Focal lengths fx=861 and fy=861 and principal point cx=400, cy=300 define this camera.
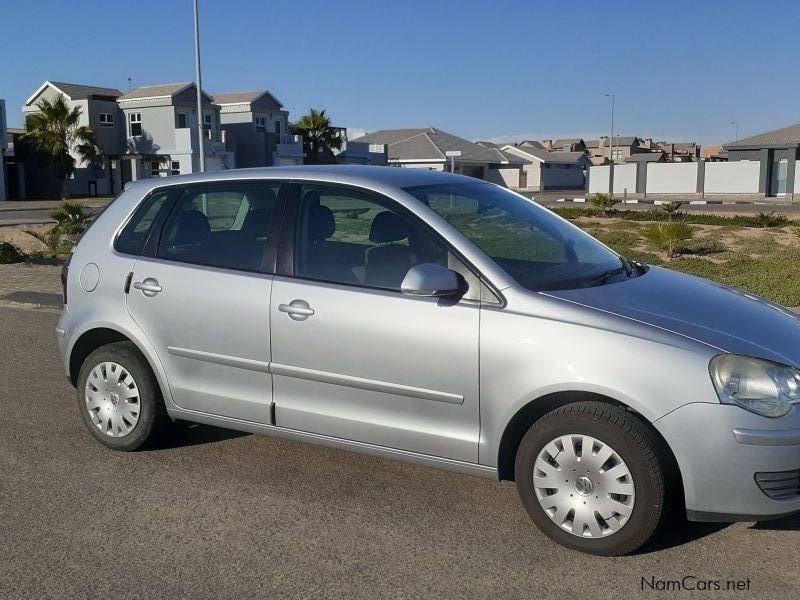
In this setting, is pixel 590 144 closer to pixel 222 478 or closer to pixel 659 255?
pixel 659 255

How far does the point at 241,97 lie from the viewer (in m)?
61.5

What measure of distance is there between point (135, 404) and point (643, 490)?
3035 mm

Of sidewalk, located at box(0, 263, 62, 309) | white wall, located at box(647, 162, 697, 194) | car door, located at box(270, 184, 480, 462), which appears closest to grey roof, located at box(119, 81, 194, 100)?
white wall, located at box(647, 162, 697, 194)

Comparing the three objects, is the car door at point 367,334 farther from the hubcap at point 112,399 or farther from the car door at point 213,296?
the hubcap at point 112,399

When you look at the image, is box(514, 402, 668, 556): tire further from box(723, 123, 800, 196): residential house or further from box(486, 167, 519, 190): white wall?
box(486, 167, 519, 190): white wall

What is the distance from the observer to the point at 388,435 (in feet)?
14.2

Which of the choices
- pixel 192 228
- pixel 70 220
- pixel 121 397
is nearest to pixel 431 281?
pixel 192 228

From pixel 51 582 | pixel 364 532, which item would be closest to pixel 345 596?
pixel 364 532

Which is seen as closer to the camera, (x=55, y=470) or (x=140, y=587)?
(x=140, y=587)

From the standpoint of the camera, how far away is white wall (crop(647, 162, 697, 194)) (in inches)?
2219

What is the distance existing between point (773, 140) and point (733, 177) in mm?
3382

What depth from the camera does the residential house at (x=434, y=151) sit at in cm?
7178

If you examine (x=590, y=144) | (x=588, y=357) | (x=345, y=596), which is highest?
(x=590, y=144)

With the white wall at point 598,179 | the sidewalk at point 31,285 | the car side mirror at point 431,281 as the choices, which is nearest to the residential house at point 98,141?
the white wall at point 598,179
